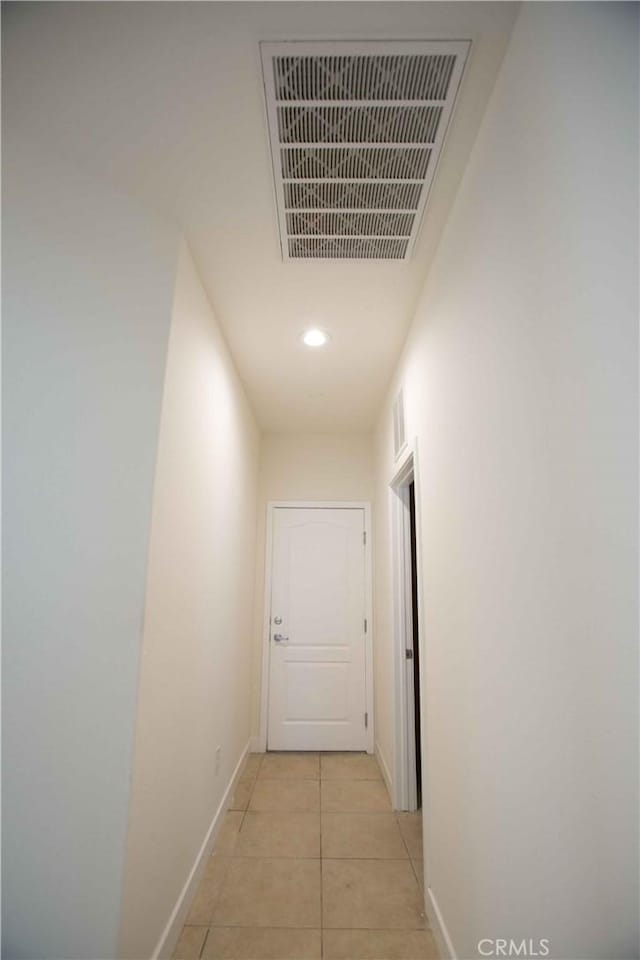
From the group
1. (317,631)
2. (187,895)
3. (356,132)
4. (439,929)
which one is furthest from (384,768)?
(356,132)

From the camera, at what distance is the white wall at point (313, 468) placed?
3.76 meters

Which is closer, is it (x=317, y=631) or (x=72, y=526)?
(x=72, y=526)

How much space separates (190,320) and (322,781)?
9.79 ft

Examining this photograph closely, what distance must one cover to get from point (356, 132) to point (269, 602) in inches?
125

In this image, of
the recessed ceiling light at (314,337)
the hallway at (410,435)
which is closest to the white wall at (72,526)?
the hallway at (410,435)

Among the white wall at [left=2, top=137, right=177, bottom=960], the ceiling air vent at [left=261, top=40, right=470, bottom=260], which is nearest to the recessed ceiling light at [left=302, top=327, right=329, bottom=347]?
the ceiling air vent at [left=261, top=40, right=470, bottom=260]

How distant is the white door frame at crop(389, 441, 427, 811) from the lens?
2.49 m

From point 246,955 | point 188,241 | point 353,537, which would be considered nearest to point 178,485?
point 188,241

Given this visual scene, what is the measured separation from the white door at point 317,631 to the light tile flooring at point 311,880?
21.9 inches

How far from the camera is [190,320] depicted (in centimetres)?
175

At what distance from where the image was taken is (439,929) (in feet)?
4.90

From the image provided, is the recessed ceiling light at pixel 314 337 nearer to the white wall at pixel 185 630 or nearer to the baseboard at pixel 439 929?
the white wall at pixel 185 630

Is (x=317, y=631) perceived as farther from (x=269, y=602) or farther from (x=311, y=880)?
(x=311, y=880)

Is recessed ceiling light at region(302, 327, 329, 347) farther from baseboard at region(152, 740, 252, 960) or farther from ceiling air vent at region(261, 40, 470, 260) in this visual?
baseboard at region(152, 740, 252, 960)
